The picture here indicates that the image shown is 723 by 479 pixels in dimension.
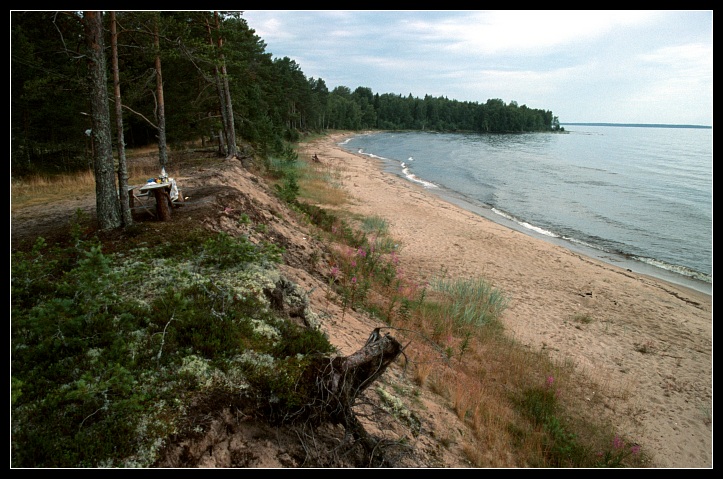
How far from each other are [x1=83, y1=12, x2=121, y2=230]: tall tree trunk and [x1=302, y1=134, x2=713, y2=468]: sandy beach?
319 inches

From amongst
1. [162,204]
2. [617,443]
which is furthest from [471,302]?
[162,204]

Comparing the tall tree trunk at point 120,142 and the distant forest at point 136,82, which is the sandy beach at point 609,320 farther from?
the distant forest at point 136,82

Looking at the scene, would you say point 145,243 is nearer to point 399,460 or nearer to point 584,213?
point 399,460

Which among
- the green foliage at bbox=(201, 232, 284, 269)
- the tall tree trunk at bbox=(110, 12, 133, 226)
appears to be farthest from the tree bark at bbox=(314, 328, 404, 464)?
the tall tree trunk at bbox=(110, 12, 133, 226)

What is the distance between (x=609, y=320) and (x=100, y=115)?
11.9 meters

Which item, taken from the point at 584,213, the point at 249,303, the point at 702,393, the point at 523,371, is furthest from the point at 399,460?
the point at 584,213

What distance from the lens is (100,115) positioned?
21.8 ft

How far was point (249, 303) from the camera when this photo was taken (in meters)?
5.05

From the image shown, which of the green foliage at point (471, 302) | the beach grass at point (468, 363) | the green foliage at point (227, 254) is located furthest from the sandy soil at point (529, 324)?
the green foliage at point (227, 254)

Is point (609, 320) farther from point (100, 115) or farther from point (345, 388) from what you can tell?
point (100, 115)

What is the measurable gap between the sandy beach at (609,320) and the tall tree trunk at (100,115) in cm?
811

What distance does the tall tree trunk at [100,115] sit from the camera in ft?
21.1

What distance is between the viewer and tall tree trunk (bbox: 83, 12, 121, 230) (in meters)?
6.43
